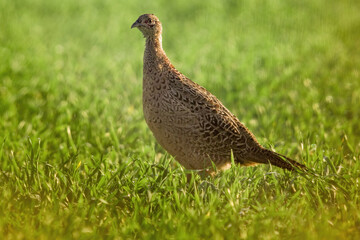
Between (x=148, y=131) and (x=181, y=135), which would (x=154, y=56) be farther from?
(x=148, y=131)

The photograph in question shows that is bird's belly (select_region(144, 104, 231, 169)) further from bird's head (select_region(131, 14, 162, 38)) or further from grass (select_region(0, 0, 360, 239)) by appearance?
bird's head (select_region(131, 14, 162, 38))

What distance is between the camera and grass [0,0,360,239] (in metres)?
3.47

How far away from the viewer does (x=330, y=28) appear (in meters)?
12.3

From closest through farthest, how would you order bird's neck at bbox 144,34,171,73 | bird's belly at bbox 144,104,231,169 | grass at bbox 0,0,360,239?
grass at bbox 0,0,360,239
bird's belly at bbox 144,104,231,169
bird's neck at bbox 144,34,171,73

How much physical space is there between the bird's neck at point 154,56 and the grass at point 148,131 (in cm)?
83

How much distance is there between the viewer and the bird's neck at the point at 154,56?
13.9 feet

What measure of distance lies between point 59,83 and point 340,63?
5.15 meters

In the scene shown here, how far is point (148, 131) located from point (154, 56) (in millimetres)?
1730

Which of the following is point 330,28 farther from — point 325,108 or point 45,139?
point 45,139

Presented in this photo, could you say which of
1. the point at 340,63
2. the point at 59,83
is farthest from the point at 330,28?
the point at 59,83

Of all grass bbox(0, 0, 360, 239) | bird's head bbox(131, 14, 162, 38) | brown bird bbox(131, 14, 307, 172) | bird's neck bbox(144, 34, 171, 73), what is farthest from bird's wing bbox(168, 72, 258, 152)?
bird's head bbox(131, 14, 162, 38)

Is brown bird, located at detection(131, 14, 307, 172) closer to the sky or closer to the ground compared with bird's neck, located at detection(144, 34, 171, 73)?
closer to the ground

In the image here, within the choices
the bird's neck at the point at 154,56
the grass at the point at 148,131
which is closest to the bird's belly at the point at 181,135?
the grass at the point at 148,131

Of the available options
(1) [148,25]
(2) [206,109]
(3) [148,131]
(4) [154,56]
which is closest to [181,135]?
(2) [206,109]
